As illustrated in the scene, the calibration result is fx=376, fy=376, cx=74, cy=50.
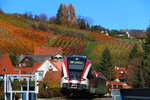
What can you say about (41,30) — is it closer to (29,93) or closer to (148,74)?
(148,74)

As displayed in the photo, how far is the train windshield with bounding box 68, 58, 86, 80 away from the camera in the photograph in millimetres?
28469

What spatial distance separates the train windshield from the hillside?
77.7 meters

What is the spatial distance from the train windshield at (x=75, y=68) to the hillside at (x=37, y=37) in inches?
3058

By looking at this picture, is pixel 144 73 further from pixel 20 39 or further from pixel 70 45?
pixel 20 39

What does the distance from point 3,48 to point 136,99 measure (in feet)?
341

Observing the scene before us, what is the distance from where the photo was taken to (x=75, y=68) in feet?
93.9

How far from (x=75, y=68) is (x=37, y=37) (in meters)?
118

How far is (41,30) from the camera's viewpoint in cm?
16588

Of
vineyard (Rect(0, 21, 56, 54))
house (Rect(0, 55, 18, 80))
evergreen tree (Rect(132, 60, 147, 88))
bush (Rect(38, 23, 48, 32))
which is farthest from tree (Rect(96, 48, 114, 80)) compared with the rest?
Answer: bush (Rect(38, 23, 48, 32))

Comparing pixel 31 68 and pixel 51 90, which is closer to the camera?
pixel 51 90

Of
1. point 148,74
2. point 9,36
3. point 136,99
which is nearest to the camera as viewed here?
point 136,99

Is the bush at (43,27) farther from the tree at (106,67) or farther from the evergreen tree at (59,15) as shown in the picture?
the tree at (106,67)

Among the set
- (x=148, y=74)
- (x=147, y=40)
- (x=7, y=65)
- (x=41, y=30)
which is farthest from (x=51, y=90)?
(x=41, y=30)

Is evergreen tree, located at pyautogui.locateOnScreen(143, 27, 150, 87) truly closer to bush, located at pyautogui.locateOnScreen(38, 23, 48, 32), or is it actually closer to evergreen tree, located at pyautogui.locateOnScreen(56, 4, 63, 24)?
bush, located at pyautogui.locateOnScreen(38, 23, 48, 32)
